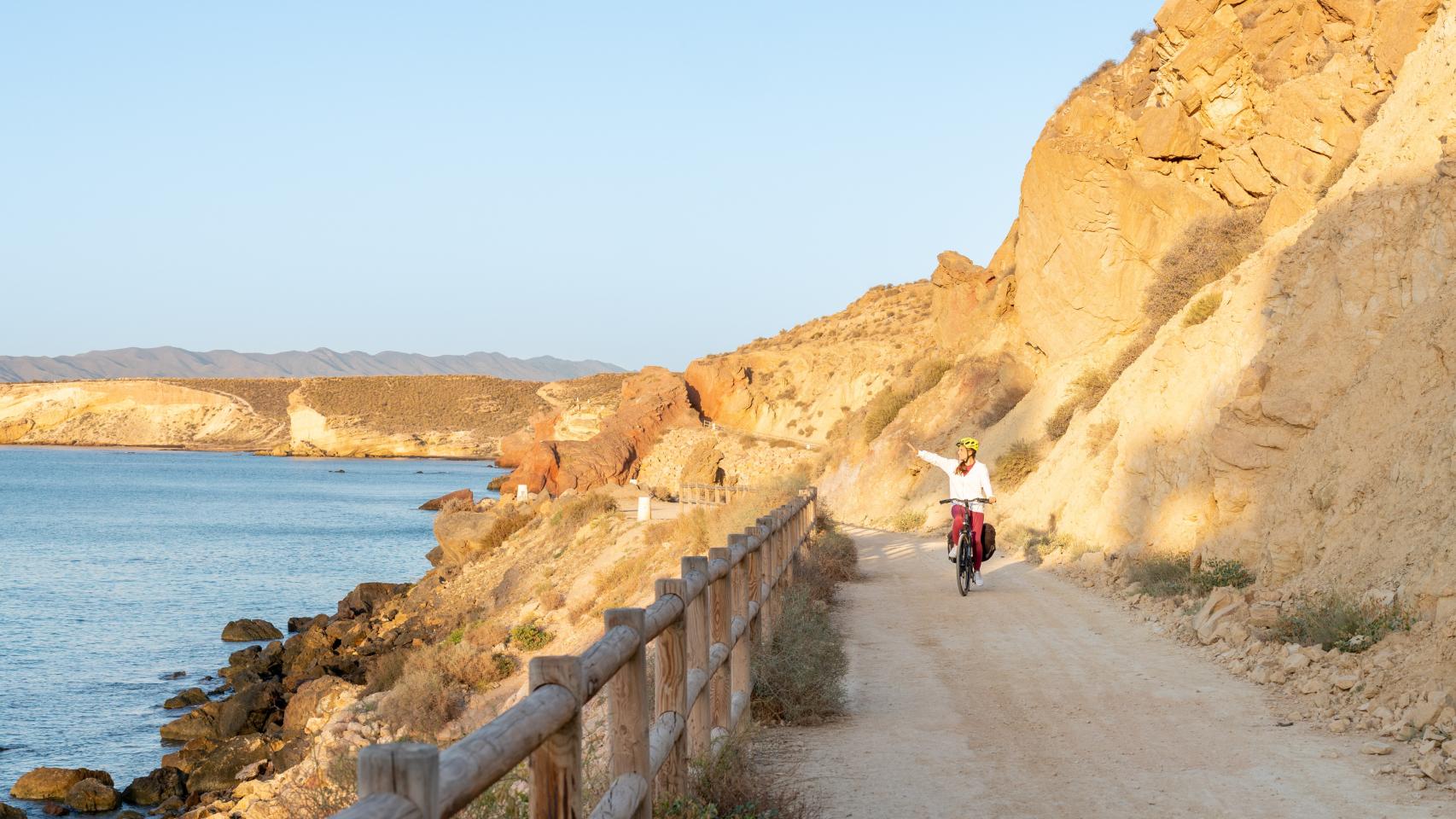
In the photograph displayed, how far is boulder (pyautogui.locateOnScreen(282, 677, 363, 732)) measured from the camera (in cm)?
2108

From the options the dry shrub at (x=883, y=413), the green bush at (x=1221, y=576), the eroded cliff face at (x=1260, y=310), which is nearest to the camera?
the eroded cliff face at (x=1260, y=310)

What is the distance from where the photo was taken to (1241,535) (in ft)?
46.5

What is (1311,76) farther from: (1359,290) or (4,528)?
(4,528)

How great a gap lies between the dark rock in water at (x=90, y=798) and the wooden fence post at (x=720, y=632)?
12.9 metres

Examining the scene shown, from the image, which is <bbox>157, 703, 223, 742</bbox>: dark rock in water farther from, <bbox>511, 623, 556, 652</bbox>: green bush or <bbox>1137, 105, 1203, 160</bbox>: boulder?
<bbox>1137, 105, 1203, 160</bbox>: boulder

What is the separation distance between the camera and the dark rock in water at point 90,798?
55.6ft

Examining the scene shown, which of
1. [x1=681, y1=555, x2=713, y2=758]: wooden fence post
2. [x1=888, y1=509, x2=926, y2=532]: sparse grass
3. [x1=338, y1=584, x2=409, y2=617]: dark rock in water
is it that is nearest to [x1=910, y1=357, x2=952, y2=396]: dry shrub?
[x1=888, y1=509, x2=926, y2=532]: sparse grass

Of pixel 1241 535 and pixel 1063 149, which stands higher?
pixel 1063 149

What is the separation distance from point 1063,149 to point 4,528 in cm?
5571

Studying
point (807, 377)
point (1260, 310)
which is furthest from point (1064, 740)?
point (807, 377)

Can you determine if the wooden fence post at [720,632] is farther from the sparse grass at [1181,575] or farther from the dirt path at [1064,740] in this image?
the sparse grass at [1181,575]

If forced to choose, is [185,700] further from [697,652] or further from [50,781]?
[697,652]

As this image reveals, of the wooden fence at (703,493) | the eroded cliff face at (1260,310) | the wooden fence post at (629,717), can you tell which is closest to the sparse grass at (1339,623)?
the eroded cliff face at (1260,310)

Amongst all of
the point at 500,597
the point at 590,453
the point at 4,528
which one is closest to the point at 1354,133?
the point at 500,597
